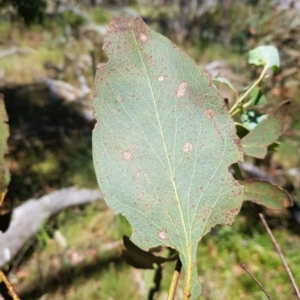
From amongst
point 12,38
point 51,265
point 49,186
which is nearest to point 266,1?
point 49,186

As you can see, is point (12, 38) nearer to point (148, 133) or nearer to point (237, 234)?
point (237, 234)

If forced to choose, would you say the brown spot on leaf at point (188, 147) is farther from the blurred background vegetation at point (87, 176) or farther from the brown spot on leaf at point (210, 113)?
the blurred background vegetation at point (87, 176)

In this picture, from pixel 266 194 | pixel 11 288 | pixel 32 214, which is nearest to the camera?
pixel 11 288

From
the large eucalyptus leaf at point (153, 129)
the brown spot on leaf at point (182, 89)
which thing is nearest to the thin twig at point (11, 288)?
the large eucalyptus leaf at point (153, 129)

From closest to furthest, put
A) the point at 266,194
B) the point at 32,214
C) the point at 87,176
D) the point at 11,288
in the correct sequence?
the point at 11,288 < the point at 266,194 < the point at 32,214 < the point at 87,176

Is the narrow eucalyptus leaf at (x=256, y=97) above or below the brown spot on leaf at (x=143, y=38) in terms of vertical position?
below

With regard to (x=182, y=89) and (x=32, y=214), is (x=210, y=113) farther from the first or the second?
(x=32, y=214)

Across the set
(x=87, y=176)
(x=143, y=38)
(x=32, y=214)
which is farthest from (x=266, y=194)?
(x=87, y=176)
